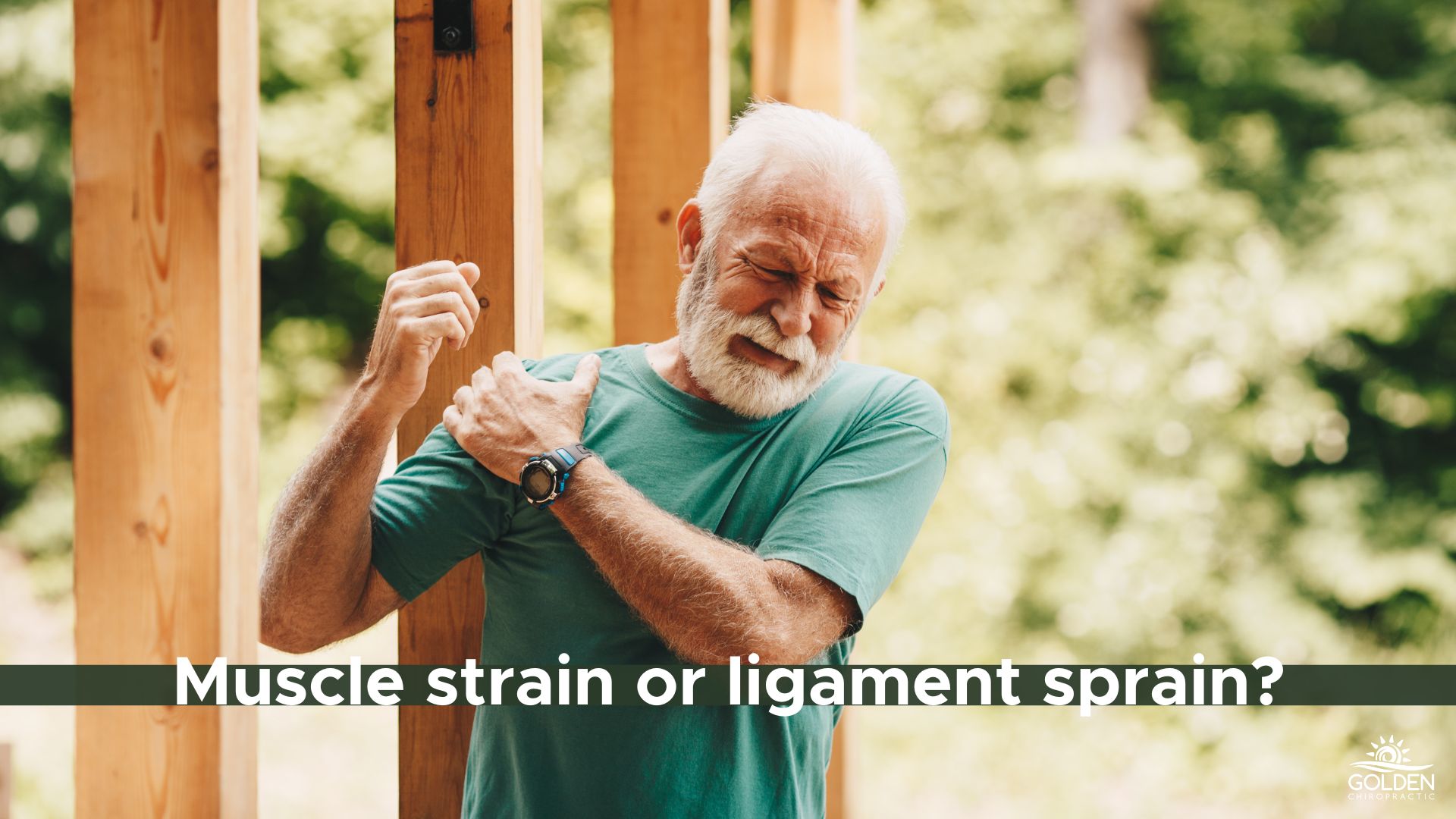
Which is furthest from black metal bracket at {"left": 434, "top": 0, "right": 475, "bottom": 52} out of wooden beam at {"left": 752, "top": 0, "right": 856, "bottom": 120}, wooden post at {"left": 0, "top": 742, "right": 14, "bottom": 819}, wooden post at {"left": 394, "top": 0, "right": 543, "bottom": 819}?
wooden post at {"left": 0, "top": 742, "right": 14, "bottom": 819}

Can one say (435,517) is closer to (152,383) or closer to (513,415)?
(513,415)

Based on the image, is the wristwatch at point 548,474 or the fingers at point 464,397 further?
the fingers at point 464,397

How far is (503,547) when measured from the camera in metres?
1.60

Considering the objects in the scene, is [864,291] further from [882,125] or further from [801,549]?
[882,125]

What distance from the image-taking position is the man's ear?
174 centimetres

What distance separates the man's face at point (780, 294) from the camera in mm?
1594

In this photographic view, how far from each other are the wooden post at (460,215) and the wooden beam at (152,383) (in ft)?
0.94

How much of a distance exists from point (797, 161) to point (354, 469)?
0.73m

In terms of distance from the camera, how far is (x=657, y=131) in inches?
87.0

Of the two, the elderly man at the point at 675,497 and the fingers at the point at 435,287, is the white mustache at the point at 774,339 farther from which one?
the fingers at the point at 435,287

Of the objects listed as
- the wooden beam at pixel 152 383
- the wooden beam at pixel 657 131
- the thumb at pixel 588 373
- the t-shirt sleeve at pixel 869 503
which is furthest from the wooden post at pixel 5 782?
the wooden beam at pixel 657 131

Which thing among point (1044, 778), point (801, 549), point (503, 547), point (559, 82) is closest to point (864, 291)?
point (801, 549)

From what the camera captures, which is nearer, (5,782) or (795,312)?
(5,782)

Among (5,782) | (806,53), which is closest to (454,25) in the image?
(806,53)
